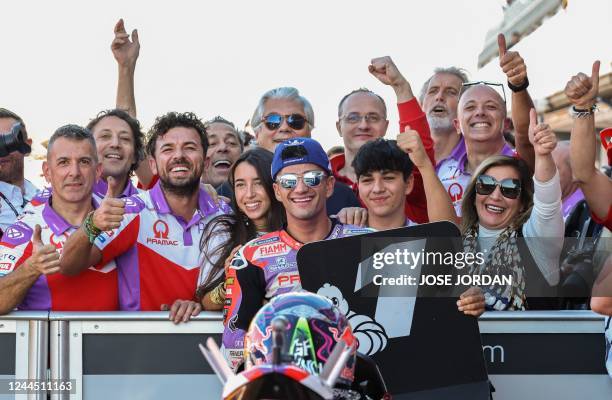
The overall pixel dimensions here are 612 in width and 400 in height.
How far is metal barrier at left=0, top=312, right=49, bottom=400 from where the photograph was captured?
435 centimetres

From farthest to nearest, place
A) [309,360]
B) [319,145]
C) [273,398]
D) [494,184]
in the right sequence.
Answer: [494,184]
[319,145]
[309,360]
[273,398]

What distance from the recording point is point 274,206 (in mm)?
4977

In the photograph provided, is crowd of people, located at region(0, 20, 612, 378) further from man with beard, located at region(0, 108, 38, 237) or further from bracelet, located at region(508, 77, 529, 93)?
man with beard, located at region(0, 108, 38, 237)

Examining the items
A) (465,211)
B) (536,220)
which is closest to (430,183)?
(465,211)

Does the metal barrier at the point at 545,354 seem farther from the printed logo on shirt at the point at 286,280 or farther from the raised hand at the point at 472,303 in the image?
the printed logo on shirt at the point at 286,280

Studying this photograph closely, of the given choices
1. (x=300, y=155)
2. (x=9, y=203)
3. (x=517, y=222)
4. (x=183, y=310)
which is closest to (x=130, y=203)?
(x=183, y=310)

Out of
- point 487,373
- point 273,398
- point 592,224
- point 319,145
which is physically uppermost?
point 319,145

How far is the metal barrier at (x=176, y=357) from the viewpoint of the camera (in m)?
4.36

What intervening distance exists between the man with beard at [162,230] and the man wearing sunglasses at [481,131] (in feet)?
5.04

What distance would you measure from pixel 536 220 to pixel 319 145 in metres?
1.16

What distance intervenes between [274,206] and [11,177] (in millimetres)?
2234

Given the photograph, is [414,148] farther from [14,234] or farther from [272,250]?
[14,234]

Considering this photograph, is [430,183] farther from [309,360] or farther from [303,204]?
[309,360]

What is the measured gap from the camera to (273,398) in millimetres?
2043
